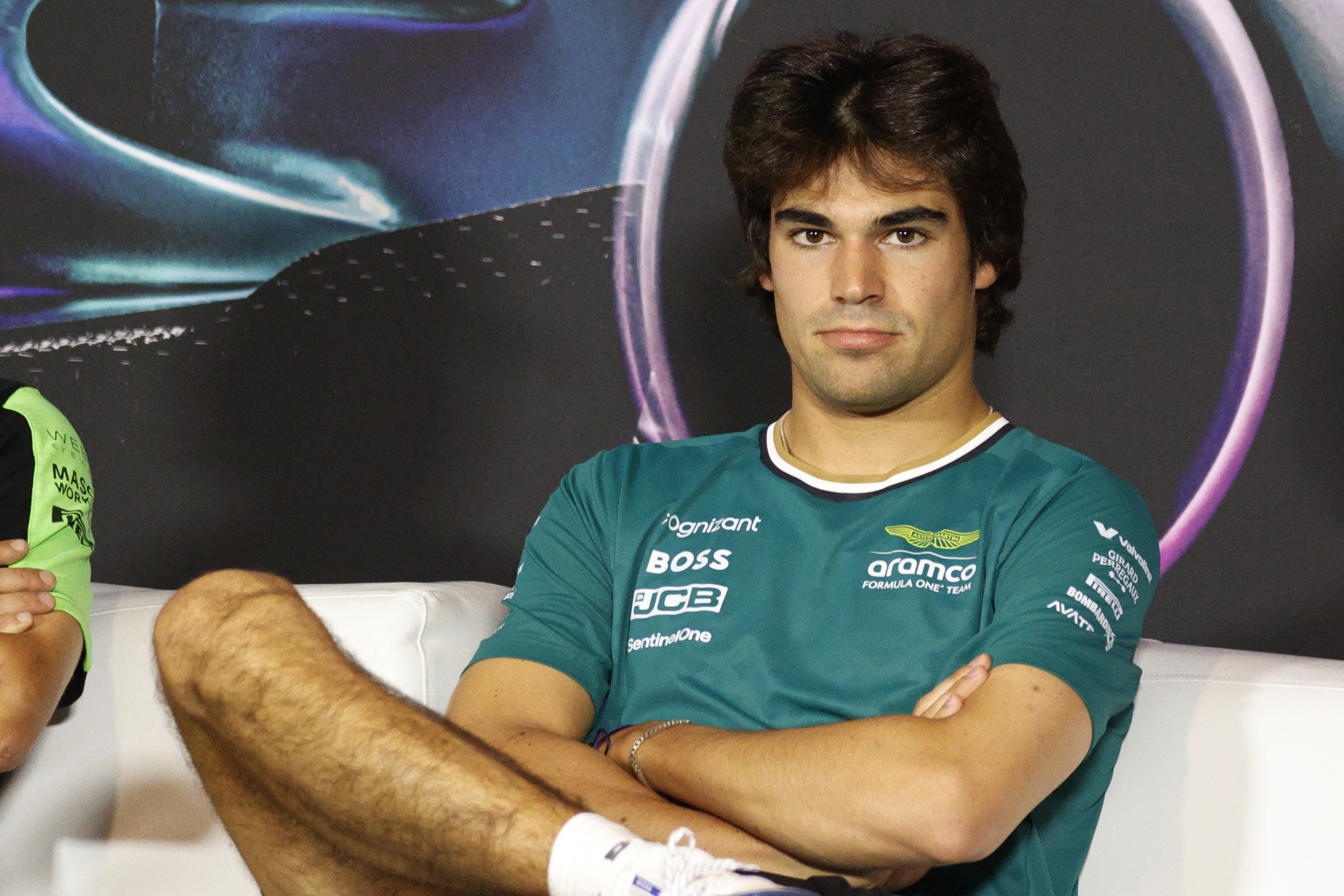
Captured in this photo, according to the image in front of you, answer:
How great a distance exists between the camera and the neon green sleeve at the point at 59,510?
5.06 ft

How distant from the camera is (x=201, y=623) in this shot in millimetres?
1104

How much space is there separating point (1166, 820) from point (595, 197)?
4.39 ft

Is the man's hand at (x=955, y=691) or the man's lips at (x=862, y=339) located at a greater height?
the man's lips at (x=862, y=339)

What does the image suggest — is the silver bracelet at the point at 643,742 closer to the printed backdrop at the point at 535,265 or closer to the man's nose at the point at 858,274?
the man's nose at the point at 858,274

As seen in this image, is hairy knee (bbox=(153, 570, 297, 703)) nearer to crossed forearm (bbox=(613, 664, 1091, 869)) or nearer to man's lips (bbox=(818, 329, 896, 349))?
crossed forearm (bbox=(613, 664, 1091, 869))

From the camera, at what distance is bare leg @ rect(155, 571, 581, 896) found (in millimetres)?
970

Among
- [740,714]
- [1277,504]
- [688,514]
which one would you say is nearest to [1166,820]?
[740,714]

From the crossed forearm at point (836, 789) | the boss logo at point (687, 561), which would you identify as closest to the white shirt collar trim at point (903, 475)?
the boss logo at point (687, 561)

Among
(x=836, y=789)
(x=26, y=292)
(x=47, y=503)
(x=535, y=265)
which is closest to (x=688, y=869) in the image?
(x=836, y=789)

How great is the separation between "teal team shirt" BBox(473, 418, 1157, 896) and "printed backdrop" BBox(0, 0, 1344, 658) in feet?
1.89

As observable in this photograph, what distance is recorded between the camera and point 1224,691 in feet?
4.33

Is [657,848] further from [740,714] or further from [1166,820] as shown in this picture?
[1166,820]

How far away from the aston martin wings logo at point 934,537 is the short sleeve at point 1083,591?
4 cm

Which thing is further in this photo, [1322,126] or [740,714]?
[1322,126]
